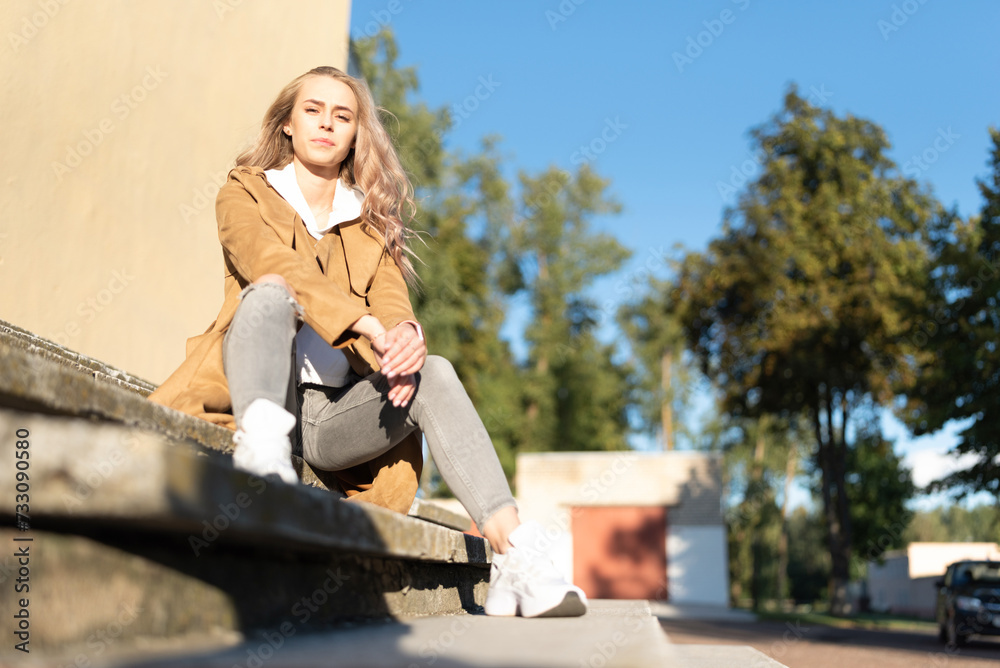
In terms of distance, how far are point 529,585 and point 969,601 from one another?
12.5 m

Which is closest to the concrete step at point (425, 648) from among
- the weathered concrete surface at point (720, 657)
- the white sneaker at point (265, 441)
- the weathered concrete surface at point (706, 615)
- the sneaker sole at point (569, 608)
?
the sneaker sole at point (569, 608)

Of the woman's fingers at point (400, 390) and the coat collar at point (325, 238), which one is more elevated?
the coat collar at point (325, 238)

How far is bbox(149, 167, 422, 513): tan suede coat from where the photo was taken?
2.06 meters

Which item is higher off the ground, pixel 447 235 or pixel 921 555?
pixel 447 235

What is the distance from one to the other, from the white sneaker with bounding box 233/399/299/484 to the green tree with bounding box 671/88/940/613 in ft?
61.1

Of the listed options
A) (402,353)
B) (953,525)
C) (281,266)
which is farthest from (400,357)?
(953,525)

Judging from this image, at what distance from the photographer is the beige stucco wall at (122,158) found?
377cm

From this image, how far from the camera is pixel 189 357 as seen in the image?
2109mm

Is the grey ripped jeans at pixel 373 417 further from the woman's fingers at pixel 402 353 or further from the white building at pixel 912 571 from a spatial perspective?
the white building at pixel 912 571

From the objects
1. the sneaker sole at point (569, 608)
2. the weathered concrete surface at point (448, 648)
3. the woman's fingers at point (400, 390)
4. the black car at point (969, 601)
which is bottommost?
the black car at point (969, 601)

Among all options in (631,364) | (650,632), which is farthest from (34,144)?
(631,364)

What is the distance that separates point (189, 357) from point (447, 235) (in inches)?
879

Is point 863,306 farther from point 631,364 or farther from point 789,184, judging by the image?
point 631,364

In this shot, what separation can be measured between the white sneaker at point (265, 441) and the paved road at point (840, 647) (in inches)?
270
